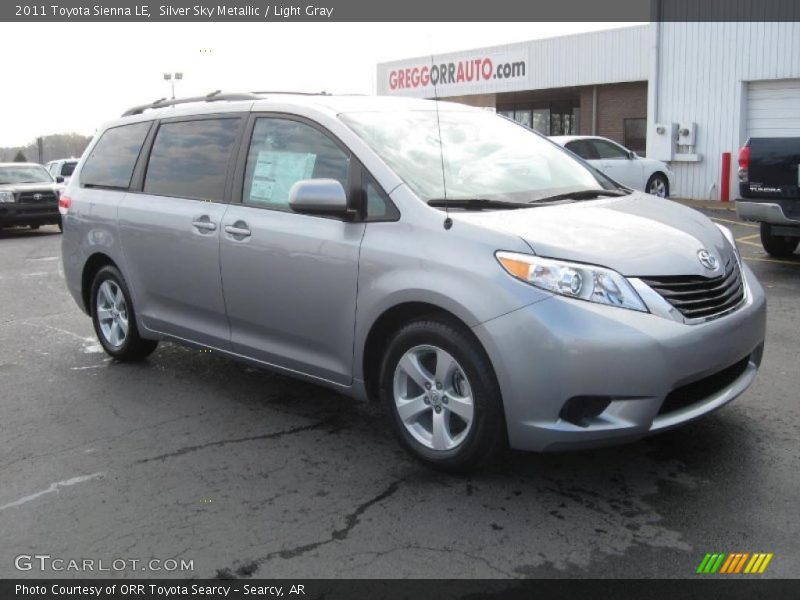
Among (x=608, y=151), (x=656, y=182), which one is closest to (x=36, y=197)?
(x=608, y=151)

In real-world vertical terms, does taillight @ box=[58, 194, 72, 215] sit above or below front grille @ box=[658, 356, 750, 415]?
above

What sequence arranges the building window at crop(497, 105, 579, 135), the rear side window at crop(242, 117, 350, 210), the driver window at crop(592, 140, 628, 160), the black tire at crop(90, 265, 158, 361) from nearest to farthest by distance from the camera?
the rear side window at crop(242, 117, 350, 210)
the black tire at crop(90, 265, 158, 361)
the driver window at crop(592, 140, 628, 160)
the building window at crop(497, 105, 579, 135)

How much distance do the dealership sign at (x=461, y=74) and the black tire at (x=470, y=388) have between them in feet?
73.5

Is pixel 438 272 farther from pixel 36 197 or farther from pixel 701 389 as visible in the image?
pixel 36 197

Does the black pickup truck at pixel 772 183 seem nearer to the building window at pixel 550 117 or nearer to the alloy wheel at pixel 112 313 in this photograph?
the alloy wheel at pixel 112 313

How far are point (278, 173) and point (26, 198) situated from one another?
50.0 ft

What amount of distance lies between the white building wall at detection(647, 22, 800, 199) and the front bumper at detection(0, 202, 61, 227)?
1434 centimetres

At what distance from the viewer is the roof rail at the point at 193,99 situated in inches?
214

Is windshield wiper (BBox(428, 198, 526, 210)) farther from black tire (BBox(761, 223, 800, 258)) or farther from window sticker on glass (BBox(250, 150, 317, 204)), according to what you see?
black tire (BBox(761, 223, 800, 258))

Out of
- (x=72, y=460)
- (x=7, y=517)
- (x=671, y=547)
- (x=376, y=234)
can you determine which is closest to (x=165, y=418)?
(x=72, y=460)

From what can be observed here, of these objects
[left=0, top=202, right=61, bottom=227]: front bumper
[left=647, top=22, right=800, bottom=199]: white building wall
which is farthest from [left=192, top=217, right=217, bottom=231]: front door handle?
[left=647, top=22, right=800, bottom=199]: white building wall

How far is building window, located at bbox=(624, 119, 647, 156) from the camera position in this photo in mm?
24967

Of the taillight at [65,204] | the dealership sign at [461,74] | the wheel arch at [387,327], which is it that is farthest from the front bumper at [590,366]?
the dealership sign at [461,74]

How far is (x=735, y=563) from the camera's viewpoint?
315 cm
